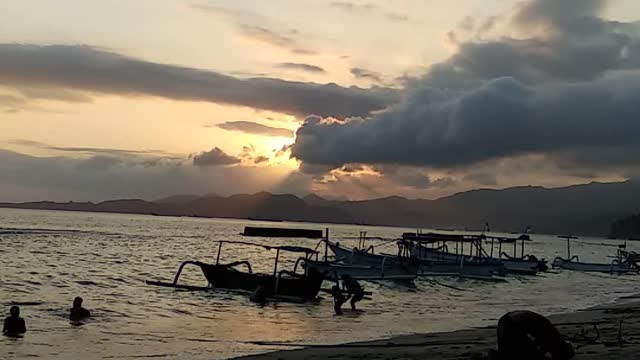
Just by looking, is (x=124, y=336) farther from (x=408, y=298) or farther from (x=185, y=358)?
(x=408, y=298)

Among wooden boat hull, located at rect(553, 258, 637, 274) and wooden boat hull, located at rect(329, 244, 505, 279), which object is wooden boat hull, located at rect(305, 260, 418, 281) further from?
wooden boat hull, located at rect(553, 258, 637, 274)

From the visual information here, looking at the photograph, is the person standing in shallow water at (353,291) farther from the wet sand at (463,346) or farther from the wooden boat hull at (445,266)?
the wooden boat hull at (445,266)

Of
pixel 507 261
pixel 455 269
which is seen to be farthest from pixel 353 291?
pixel 507 261

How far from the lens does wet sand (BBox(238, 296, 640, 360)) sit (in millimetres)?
17391

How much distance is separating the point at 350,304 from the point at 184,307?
25.7ft

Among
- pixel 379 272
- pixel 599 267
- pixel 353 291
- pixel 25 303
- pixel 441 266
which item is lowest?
pixel 25 303

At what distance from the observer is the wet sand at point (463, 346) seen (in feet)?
57.1

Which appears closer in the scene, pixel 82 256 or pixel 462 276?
pixel 462 276

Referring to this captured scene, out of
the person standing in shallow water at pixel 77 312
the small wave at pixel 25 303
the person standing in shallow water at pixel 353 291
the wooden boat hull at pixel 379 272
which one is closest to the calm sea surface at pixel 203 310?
the small wave at pixel 25 303

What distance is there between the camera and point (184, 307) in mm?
36812

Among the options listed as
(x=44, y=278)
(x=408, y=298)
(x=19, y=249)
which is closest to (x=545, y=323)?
(x=408, y=298)

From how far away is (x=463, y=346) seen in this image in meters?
20.6

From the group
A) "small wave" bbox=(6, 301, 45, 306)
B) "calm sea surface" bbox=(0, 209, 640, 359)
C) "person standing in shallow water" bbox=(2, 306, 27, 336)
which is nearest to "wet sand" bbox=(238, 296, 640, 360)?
"calm sea surface" bbox=(0, 209, 640, 359)

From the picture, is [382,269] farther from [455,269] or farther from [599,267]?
[599,267]
